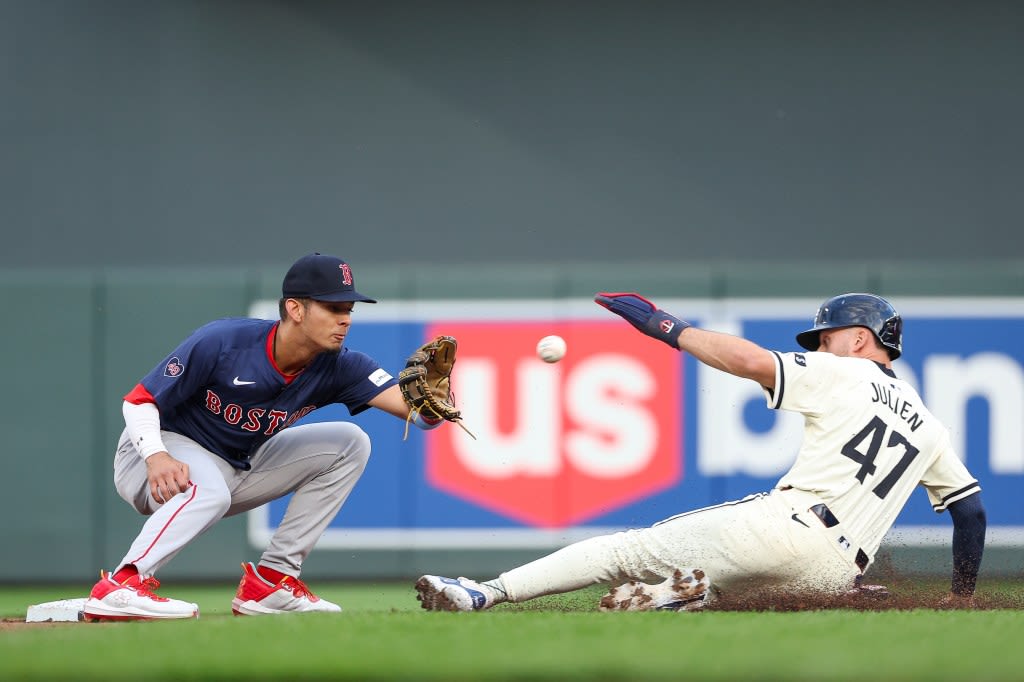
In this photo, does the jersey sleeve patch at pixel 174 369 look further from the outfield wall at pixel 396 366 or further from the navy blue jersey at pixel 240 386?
the outfield wall at pixel 396 366

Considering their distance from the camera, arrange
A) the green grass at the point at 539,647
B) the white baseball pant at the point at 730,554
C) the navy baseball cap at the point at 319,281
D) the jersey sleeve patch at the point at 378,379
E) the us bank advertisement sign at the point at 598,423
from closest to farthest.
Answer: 1. the green grass at the point at 539,647
2. the white baseball pant at the point at 730,554
3. the navy baseball cap at the point at 319,281
4. the jersey sleeve patch at the point at 378,379
5. the us bank advertisement sign at the point at 598,423

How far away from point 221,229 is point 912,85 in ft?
16.4

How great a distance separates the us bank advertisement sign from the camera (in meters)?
6.99

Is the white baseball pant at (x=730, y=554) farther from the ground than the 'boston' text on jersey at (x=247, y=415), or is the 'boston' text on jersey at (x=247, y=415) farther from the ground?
the 'boston' text on jersey at (x=247, y=415)

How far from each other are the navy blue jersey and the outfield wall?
2443 millimetres

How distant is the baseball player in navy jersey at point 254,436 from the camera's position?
4.16 metres

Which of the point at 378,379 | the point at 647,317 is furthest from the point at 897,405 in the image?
the point at 378,379

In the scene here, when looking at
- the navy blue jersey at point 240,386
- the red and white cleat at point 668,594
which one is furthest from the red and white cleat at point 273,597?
the red and white cleat at point 668,594

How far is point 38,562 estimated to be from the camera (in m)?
7.14

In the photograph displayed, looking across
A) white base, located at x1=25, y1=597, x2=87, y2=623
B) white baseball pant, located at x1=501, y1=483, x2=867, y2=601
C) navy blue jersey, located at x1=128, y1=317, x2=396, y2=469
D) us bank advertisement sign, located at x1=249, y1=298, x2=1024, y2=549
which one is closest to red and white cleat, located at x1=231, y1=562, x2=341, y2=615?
navy blue jersey, located at x1=128, y1=317, x2=396, y2=469

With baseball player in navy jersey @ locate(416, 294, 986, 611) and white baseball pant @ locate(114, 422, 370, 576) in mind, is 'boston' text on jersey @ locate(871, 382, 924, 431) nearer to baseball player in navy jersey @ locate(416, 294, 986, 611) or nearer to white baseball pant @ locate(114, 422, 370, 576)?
baseball player in navy jersey @ locate(416, 294, 986, 611)

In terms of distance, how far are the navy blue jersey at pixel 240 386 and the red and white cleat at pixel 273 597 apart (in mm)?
418

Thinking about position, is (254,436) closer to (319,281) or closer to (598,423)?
(319,281)

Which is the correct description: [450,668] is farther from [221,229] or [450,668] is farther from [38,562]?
[221,229]
